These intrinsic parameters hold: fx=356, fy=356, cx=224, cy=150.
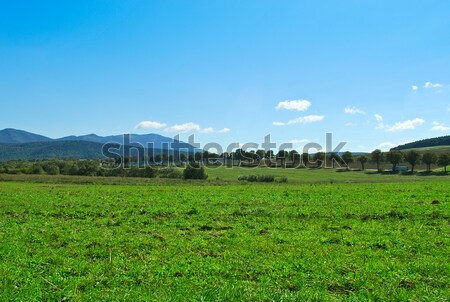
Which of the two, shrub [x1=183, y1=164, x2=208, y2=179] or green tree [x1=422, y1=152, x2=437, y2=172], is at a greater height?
green tree [x1=422, y1=152, x2=437, y2=172]

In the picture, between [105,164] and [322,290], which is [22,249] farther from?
[105,164]

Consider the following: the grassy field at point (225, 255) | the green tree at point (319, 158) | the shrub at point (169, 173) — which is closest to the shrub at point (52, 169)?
the shrub at point (169, 173)

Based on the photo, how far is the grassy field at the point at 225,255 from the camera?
9406mm

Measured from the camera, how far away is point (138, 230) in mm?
17672

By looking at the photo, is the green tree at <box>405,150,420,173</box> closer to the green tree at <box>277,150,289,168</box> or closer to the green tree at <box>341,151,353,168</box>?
the green tree at <box>341,151,353,168</box>

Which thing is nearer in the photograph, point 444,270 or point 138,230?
point 444,270

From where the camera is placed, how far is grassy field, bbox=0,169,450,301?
9.41 metres

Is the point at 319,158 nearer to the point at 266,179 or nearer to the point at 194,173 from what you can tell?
the point at 266,179

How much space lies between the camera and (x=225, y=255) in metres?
12.9

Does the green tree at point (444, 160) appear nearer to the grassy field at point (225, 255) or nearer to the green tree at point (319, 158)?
the green tree at point (319, 158)

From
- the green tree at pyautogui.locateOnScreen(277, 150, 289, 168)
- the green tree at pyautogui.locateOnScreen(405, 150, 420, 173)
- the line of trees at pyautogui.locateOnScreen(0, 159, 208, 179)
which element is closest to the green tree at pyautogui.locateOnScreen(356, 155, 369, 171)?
the green tree at pyautogui.locateOnScreen(405, 150, 420, 173)

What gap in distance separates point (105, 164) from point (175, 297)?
94.6 m

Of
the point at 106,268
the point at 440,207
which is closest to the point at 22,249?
the point at 106,268

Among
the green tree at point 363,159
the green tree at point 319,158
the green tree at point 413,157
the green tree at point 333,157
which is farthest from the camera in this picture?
the green tree at point 333,157
